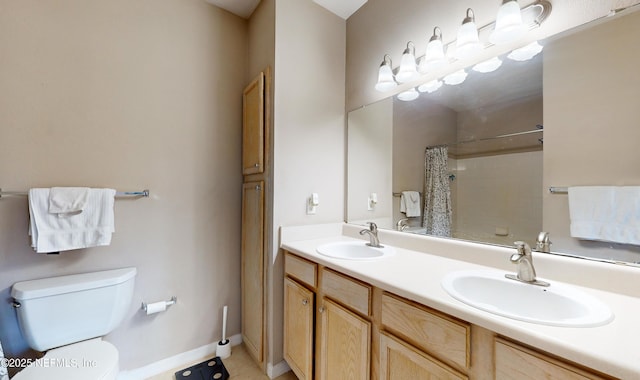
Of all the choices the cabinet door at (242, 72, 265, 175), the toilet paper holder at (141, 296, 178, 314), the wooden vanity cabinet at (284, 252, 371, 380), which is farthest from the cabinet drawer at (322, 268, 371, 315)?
the toilet paper holder at (141, 296, 178, 314)

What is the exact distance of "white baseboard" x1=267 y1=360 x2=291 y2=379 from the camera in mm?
1617

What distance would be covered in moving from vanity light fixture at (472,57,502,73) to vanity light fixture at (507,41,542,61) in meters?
0.05

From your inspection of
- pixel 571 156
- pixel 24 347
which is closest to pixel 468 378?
pixel 571 156

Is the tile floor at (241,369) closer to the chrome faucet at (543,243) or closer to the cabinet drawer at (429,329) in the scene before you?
the cabinet drawer at (429,329)

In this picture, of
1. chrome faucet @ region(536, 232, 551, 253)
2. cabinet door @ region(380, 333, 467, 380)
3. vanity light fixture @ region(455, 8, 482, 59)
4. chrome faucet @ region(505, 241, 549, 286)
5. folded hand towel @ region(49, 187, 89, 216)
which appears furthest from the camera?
folded hand towel @ region(49, 187, 89, 216)

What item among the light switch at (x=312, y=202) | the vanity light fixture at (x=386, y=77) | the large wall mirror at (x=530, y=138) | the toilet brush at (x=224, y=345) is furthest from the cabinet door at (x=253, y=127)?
the toilet brush at (x=224, y=345)

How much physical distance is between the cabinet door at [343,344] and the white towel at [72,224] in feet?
4.17

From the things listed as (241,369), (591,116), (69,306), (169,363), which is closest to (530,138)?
(591,116)

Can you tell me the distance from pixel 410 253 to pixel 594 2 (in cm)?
125

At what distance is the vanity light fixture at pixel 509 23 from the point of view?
1040 millimetres

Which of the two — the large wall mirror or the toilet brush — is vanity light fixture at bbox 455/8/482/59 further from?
the toilet brush

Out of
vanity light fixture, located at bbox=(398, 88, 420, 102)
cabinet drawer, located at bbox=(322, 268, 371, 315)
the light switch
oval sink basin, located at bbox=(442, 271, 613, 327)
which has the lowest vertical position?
cabinet drawer, located at bbox=(322, 268, 371, 315)

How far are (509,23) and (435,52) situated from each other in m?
0.34

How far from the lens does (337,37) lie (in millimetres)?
1928
